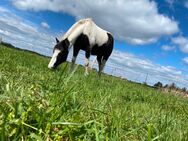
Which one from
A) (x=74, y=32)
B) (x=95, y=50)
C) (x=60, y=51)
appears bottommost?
(x=60, y=51)

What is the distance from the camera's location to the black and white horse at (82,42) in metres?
19.5

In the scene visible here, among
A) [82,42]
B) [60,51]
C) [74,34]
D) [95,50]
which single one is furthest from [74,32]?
[95,50]

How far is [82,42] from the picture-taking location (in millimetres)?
20406

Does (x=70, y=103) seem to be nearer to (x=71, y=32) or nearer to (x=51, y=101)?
(x=51, y=101)

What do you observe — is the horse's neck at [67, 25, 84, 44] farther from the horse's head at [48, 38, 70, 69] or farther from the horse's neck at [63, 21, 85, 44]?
the horse's head at [48, 38, 70, 69]

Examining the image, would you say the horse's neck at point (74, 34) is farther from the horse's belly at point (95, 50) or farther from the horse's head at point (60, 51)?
the horse's belly at point (95, 50)

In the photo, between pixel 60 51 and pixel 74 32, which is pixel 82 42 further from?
pixel 60 51

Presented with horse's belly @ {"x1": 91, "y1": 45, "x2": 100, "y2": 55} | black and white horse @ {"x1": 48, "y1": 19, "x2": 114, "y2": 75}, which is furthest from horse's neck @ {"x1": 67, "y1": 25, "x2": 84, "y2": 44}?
horse's belly @ {"x1": 91, "y1": 45, "x2": 100, "y2": 55}

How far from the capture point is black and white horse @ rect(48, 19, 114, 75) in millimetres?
19531

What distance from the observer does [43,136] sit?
10.7 ft

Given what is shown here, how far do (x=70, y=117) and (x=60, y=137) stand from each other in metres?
0.60

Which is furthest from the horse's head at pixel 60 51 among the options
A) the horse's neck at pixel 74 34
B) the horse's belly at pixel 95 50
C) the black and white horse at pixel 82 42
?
the horse's belly at pixel 95 50

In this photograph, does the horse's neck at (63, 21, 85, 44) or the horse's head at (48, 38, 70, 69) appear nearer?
the horse's head at (48, 38, 70, 69)

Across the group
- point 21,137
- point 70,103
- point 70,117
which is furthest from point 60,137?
point 70,103
